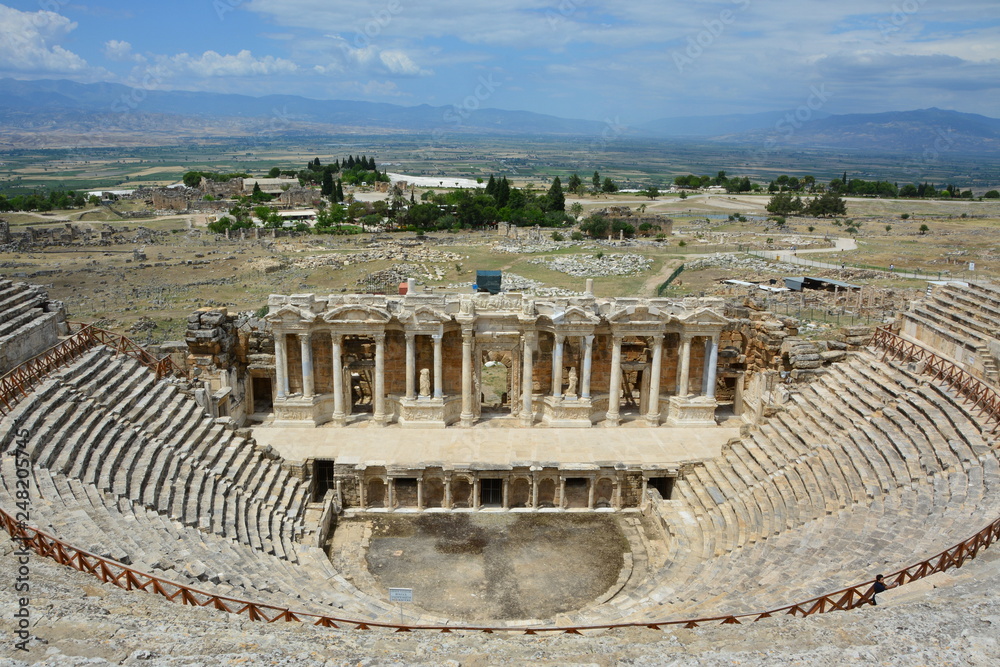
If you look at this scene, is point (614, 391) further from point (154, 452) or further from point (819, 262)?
point (819, 262)

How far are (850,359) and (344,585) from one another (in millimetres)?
18043

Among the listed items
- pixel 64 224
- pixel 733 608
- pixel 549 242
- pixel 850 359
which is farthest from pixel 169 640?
pixel 64 224

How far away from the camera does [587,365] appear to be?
2720 cm

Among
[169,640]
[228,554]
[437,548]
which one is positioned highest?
[169,640]

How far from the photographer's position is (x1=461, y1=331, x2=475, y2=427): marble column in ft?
87.8

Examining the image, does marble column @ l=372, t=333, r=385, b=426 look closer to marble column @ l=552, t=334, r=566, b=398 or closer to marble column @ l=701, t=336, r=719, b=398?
marble column @ l=552, t=334, r=566, b=398

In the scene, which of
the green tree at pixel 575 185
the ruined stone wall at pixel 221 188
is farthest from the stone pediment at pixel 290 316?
the green tree at pixel 575 185

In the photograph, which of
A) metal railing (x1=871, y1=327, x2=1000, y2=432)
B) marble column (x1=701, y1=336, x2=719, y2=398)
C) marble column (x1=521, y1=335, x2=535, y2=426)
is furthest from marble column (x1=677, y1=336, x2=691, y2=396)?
metal railing (x1=871, y1=327, x2=1000, y2=432)

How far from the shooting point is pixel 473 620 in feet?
58.7

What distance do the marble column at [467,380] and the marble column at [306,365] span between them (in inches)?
216

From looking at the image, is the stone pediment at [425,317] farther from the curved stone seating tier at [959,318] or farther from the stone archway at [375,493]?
the curved stone seating tier at [959,318]

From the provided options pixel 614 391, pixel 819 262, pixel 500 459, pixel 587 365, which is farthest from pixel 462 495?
pixel 819 262

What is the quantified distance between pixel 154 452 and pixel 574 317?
14.1m

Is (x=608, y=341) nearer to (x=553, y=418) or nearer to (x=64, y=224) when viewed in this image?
(x=553, y=418)
